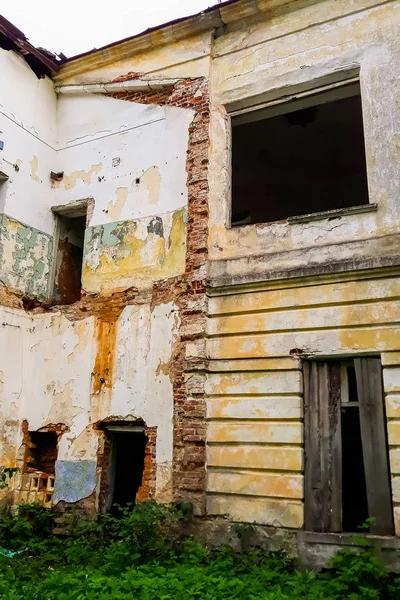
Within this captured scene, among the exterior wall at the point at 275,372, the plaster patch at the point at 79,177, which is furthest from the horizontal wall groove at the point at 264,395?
the plaster patch at the point at 79,177

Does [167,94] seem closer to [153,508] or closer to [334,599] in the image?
[153,508]

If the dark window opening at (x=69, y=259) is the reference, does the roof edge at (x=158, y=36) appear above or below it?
above

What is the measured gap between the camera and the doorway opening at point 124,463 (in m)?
7.37

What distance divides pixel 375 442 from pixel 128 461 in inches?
139

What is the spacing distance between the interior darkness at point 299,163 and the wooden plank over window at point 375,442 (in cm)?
505

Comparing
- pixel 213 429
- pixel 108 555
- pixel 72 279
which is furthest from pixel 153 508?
pixel 72 279

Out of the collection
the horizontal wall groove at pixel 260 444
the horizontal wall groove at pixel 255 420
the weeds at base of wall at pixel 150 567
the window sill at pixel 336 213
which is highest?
the window sill at pixel 336 213

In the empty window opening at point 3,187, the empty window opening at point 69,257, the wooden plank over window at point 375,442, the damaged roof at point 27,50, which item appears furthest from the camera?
the empty window opening at point 69,257

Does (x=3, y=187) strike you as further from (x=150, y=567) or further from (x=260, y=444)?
(x=150, y=567)

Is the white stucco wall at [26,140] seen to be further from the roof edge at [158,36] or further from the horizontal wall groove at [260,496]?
the horizontal wall groove at [260,496]

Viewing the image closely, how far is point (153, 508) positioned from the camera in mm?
6418

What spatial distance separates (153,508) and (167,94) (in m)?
6.03

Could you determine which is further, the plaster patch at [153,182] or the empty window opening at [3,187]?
the empty window opening at [3,187]

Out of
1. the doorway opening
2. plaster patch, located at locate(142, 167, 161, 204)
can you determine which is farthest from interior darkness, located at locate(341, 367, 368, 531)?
plaster patch, located at locate(142, 167, 161, 204)
